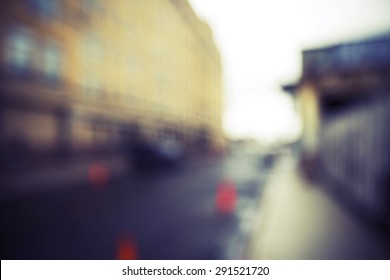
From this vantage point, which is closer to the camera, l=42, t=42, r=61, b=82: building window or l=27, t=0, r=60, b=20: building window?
l=27, t=0, r=60, b=20: building window

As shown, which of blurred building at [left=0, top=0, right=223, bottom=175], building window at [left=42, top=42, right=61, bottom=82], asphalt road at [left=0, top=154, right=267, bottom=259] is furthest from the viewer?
building window at [left=42, top=42, right=61, bottom=82]

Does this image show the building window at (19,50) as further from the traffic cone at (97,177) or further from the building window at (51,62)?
the traffic cone at (97,177)

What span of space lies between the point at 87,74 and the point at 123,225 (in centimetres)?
1246

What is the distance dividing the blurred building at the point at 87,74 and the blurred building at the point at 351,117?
7026 mm

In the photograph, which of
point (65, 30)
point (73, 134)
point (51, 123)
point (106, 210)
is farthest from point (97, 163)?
point (106, 210)

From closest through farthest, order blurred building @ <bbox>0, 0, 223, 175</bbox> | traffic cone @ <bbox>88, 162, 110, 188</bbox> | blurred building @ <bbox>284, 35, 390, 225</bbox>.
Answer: blurred building @ <bbox>284, 35, 390, 225</bbox>
traffic cone @ <bbox>88, 162, 110, 188</bbox>
blurred building @ <bbox>0, 0, 223, 175</bbox>

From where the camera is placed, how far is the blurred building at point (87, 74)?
11.9 meters

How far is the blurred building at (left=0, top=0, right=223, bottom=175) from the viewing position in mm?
11875

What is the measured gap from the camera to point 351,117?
19.6 feet

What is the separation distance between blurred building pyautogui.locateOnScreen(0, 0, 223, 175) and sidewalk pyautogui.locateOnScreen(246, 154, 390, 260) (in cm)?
982

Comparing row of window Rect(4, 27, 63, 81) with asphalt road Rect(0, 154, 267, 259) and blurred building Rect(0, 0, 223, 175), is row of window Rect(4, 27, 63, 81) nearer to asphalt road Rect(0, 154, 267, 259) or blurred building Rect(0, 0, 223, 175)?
blurred building Rect(0, 0, 223, 175)

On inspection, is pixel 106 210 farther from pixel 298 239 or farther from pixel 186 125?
pixel 186 125

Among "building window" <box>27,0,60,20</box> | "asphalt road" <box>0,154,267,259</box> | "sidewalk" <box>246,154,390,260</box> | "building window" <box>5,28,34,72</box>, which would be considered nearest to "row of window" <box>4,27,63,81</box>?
"building window" <box>5,28,34,72</box>
